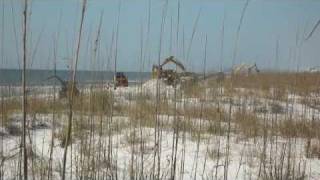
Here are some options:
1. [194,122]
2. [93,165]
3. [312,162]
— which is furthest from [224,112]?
[93,165]

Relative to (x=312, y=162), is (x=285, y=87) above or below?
above

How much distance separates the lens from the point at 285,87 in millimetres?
8352

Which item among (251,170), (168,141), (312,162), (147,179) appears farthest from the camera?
(168,141)

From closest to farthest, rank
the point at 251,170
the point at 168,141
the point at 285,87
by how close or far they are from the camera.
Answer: the point at 251,170 → the point at 168,141 → the point at 285,87

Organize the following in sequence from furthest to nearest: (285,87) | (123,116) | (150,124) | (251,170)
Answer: (285,87)
(123,116)
(150,124)
(251,170)

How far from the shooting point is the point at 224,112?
5.38 meters

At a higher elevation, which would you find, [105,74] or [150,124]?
[105,74]

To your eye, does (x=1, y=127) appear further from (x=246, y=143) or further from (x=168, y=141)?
(x=246, y=143)

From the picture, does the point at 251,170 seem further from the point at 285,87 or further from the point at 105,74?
the point at 285,87

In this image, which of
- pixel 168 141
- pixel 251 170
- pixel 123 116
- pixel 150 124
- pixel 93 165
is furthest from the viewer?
pixel 123 116

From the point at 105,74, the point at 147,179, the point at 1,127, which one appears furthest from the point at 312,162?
the point at 1,127

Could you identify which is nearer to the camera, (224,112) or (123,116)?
(123,116)

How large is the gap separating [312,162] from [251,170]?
62 centimetres

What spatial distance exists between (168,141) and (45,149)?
1.03 meters
